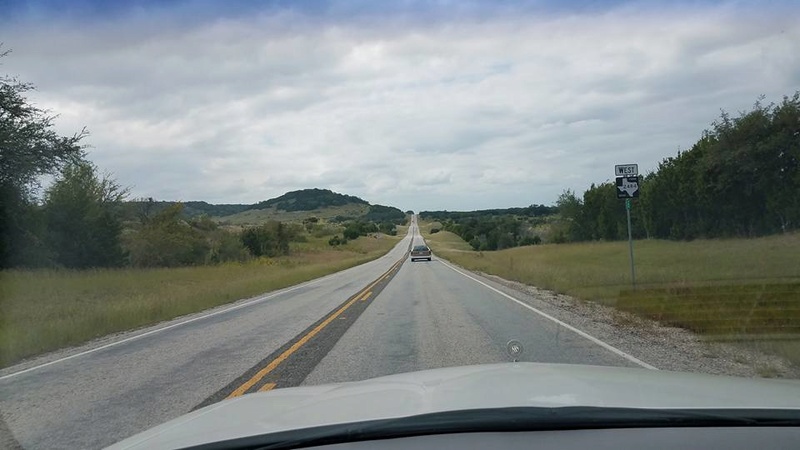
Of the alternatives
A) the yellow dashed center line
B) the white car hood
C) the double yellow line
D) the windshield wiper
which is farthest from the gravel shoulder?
the windshield wiper

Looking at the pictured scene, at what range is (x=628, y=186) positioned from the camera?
1770 centimetres

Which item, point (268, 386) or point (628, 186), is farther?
point (628, 186)

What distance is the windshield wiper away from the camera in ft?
11.0

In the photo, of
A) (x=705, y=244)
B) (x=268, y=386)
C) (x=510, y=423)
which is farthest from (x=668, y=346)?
(x=705, y=244)

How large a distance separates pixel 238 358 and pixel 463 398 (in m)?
7.58

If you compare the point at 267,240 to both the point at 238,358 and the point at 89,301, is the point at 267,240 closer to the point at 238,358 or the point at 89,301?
the point at 89,301

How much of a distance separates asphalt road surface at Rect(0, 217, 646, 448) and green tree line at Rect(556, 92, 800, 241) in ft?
126

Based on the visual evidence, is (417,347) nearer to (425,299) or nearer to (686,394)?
(686,394)

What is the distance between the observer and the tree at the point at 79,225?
39.3 m

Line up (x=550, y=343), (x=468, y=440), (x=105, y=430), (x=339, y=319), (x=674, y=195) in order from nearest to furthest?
(x=468, y=440), (x=105, y=430), (x=550, y=343), (x=339, y=319), (x=674, y=195)

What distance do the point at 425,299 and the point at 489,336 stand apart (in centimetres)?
905

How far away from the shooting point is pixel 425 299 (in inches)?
846

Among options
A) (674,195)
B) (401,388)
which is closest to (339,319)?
(401,388)

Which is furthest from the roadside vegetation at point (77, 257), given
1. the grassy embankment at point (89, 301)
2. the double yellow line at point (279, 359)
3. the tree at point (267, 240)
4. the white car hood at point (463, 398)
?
the tree at point (267, 240)
